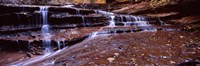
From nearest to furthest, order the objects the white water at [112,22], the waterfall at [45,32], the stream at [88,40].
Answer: the stream at [88,40] < the waterfall at [45,32] < the white water at [112,22]

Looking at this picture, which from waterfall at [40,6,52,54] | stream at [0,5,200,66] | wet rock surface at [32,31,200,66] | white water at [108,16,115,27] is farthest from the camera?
white water at [108,16,115,27]

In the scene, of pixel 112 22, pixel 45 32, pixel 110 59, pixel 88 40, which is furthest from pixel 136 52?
pixel 45 32

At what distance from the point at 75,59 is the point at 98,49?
4.01 feet

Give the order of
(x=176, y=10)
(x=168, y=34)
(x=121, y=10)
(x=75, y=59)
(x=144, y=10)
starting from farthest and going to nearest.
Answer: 1. (x=121, y=10)
2. (x=144, y=10)
3. (x=176, y=10)
4. (x=168, y=34)
5. (x=75, y=59)

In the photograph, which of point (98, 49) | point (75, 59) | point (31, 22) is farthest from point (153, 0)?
point (75, 59)

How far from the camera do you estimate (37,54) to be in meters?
9.96

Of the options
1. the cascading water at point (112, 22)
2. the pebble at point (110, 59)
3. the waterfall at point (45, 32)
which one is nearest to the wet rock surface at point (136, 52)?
the pebble at point (110, 59)

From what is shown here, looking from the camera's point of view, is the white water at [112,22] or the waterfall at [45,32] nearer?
the waterfall at [45,32]

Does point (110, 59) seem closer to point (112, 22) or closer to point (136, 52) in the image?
point (136, 52)

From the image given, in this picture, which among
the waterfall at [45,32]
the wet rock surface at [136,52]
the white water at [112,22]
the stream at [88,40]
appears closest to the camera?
the wet rock surface at [136,52]

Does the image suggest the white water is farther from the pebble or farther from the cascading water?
the pebble

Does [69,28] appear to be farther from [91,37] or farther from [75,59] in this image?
[75,59]

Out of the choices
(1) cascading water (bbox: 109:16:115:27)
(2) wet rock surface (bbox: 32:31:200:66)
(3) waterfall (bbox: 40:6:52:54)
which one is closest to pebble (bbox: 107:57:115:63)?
(2) wet rock surface (bbox: 32:31:200:66)

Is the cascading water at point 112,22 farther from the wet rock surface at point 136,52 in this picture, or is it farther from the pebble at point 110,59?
the pebble at point 110,59
